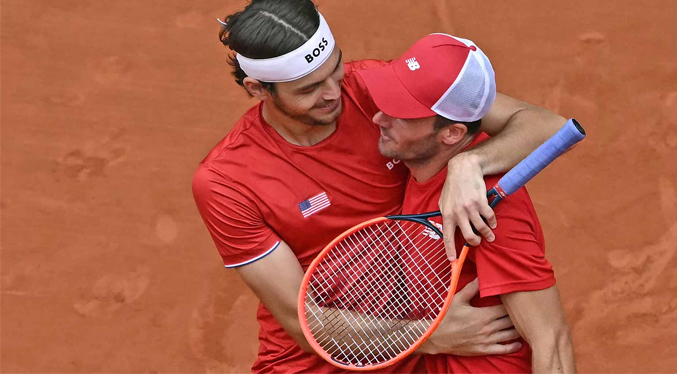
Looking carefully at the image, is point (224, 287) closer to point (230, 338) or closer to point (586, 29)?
point (230, 338)

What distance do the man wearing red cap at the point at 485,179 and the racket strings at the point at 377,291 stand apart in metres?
0.11

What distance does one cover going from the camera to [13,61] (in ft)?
23.4

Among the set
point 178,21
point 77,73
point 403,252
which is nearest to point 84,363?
point 77,73

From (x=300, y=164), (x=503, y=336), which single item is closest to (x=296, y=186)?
(x=300, y=164)

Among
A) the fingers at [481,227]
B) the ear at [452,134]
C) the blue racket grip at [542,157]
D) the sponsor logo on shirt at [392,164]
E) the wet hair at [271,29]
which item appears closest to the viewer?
the blue racket grip at [542,157]

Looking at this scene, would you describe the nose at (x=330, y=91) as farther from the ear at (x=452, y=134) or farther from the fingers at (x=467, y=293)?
the fingers at (x=467, y=293)

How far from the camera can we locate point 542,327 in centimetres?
364

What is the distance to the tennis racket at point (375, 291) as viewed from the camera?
390 centimetres

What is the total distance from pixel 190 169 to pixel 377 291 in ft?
9.50

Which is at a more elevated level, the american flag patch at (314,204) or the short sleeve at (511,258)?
the short sleeve at (511,258)

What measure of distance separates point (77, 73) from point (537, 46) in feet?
11.2

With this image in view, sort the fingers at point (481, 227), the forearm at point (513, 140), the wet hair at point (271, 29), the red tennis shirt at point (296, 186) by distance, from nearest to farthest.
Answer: the fingers at point (481, 227), the forearm at point (513, 140), the wet hair at point (271, 29), the red tennis shirt at point (296, 186)

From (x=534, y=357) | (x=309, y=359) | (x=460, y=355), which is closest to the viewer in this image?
(x=534, y=357)

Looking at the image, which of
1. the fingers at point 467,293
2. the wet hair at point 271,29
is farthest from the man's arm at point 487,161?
the wet hair at point 271,29
